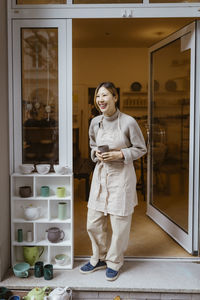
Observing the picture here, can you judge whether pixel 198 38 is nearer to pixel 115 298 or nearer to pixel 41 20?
pixel 41 20

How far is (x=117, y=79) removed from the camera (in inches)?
296

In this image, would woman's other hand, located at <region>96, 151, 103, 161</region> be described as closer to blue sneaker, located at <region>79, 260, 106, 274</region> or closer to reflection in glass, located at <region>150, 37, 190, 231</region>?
blue sneaker, located at <region>79, 260, 106, 274</region>

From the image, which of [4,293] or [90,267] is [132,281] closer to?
[90,267]

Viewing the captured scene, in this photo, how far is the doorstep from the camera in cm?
263

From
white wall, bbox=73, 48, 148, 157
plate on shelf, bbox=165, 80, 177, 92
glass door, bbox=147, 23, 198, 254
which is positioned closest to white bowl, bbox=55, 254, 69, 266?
glass door, bbox=147, 23, 198, 254

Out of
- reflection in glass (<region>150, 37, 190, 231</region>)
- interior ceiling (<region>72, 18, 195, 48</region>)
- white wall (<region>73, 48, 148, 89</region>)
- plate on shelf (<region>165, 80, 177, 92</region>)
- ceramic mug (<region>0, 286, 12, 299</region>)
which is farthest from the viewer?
white wall (<region>73, 48, 148, 89</region>)

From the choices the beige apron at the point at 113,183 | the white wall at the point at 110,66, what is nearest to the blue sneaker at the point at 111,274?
the beige apron at the point at 113,183

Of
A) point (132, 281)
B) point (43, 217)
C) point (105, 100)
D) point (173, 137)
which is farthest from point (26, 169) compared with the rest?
point (173, 137)

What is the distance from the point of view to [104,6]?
290cm

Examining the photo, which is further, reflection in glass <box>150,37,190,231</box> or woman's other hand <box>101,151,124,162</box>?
reflection in glass <box>150,37,190,231</box>

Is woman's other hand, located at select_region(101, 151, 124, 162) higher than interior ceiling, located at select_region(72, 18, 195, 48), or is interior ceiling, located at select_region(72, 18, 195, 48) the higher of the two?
interior ceiling, located at select_region(72, 18, 195, 48)

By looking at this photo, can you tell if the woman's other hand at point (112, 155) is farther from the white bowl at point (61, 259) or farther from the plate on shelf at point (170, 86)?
the plate on shelf at point (170, 86)

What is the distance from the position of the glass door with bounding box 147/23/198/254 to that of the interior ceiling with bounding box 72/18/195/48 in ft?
1.79

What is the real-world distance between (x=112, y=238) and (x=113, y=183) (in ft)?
1.49
